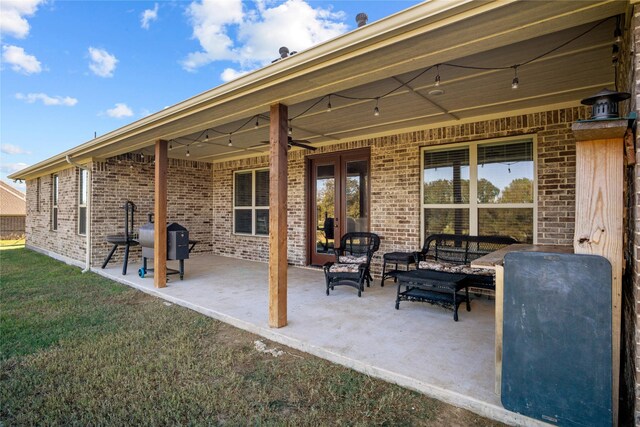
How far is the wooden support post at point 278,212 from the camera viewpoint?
3.55 m

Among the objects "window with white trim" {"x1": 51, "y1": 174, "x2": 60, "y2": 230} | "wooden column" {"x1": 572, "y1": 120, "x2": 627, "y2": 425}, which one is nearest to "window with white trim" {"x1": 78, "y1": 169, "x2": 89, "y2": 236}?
"window with white trim" {"x1": 51, "y1": 174, "x2": 60, "y2": 230}

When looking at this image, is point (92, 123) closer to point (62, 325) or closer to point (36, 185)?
point (36, 185)

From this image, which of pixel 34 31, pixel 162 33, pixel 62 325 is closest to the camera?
pixel 62 325

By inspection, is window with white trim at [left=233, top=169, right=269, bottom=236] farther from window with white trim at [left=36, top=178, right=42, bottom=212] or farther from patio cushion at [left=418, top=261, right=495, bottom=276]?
window with white trim at [left=36, top=178, right=42, bottom=212]

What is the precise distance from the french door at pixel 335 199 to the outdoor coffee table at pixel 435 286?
2.09 metres

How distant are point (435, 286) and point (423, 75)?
2283 mm

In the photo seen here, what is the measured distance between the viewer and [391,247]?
5.82 meters

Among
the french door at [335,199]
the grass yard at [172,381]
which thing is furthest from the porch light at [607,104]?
the french door at [335,199]

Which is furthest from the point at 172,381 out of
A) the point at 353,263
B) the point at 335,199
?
the point at 335,199

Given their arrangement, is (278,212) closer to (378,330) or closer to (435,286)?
(378,330)

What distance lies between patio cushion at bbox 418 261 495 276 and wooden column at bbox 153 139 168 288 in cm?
400

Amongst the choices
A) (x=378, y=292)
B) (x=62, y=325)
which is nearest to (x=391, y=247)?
(x=378, y=292)

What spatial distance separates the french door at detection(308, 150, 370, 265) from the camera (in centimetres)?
634

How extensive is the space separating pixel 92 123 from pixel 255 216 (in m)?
28.0
